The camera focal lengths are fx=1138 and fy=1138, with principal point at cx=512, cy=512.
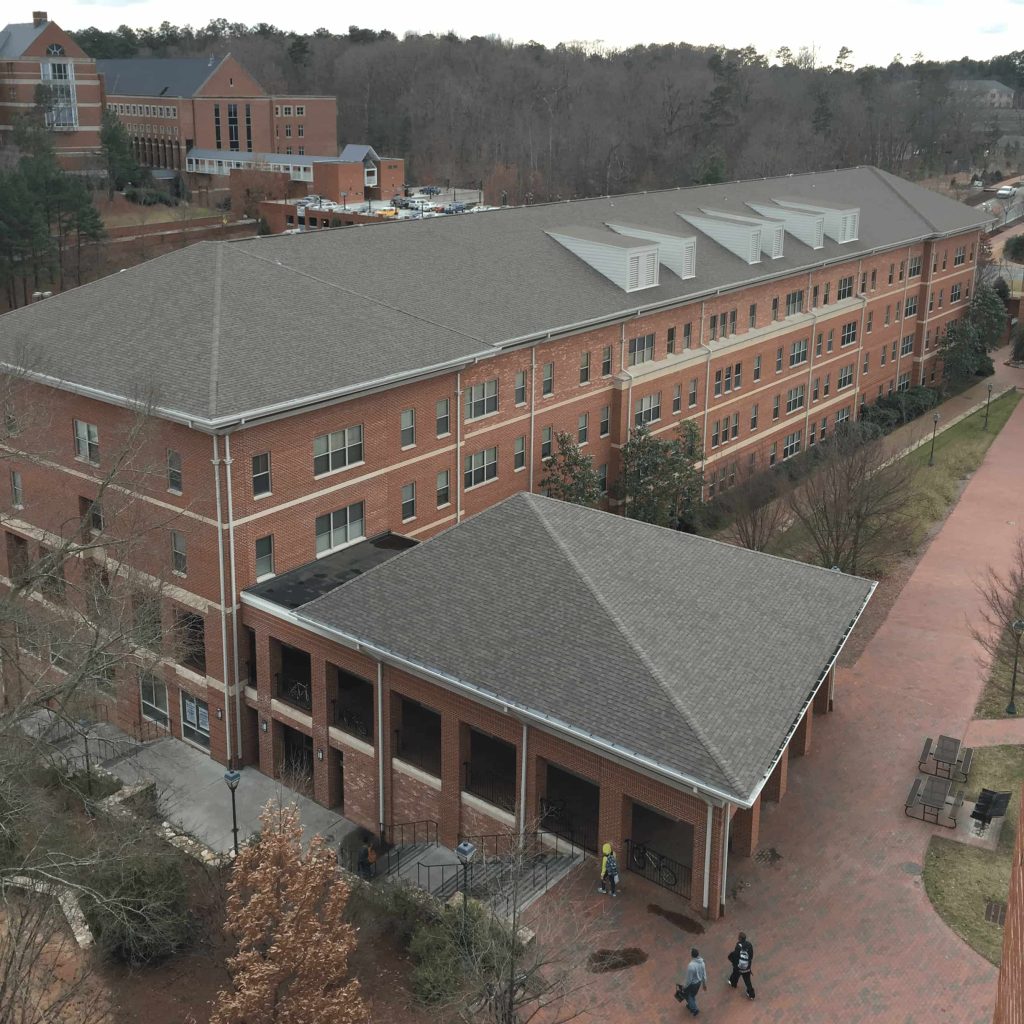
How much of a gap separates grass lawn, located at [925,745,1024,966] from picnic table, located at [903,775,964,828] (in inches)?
19.0

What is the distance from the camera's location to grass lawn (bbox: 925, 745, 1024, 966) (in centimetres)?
2064

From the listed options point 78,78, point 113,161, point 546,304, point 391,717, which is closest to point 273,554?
point 391,717

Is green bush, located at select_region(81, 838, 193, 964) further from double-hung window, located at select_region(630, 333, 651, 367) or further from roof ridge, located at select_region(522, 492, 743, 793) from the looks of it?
double-hung window, located at select_region(630, 333, 651, 367)

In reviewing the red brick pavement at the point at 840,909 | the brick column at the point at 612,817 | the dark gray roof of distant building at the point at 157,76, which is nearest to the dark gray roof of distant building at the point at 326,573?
the brick column at the point at 612,817

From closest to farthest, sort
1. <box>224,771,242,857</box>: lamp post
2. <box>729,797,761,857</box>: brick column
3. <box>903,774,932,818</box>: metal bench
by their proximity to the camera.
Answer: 1. <box>729,797,761,857</box>: brick column
2. <box>224,771,242,857</box>: lamp post
3. <box>903,774,932,818</box>: metal bench

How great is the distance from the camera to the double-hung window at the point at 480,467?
35125mm

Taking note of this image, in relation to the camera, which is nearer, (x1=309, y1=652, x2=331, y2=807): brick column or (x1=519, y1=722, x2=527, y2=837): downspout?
(x1=519, y1=722, x2=527, y2=837): downspout

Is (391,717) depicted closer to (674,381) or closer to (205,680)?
(205,680)

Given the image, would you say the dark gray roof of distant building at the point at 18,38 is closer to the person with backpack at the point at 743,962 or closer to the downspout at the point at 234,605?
the downspout at the point at 234,605

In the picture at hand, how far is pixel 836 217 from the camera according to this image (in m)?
55.5

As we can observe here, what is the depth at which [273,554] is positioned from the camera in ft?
93.9

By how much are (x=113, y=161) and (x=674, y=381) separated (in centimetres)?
7457

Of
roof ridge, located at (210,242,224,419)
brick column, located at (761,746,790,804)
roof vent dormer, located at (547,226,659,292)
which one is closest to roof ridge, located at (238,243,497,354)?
roof ridge, located at (210,242,224,419)

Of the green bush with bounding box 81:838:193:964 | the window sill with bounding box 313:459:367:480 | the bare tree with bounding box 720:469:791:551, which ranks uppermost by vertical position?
the window sill with bounding box 313:459:367:480
